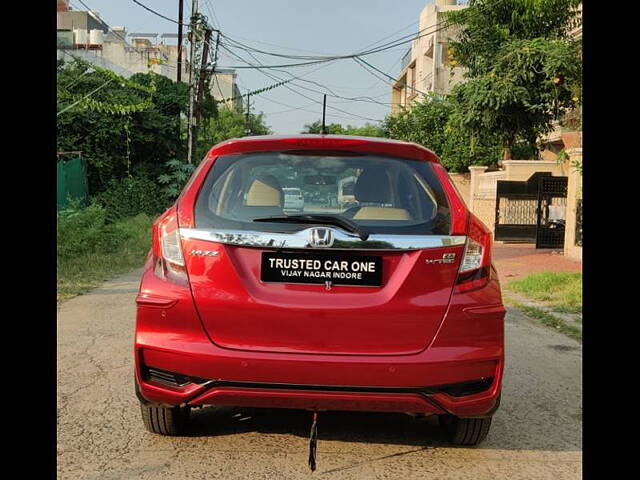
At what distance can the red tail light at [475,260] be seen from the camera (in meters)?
3.41

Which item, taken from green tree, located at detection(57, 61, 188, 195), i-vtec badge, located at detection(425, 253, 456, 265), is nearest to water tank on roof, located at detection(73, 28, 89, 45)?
green tree, located at detection(57, 61, 188, 195)

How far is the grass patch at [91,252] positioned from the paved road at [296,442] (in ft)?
15.1

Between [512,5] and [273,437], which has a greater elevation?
[512,5]

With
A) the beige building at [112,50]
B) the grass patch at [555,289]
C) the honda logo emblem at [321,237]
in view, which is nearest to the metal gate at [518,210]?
the grass patch at [555,289]

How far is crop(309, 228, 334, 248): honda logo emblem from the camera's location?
10.9 feet

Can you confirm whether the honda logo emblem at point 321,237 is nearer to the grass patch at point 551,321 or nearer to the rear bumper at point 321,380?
the rear bumper at point 321,380

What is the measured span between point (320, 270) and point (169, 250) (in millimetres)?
727

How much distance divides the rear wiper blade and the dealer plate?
0.13 metres

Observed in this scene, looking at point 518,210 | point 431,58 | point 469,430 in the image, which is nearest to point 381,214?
point 469,430

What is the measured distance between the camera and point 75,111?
24.1 m

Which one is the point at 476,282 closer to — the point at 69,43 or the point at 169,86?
the point at 169,86

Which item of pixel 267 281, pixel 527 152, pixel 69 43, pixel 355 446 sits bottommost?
pixel 355 446
